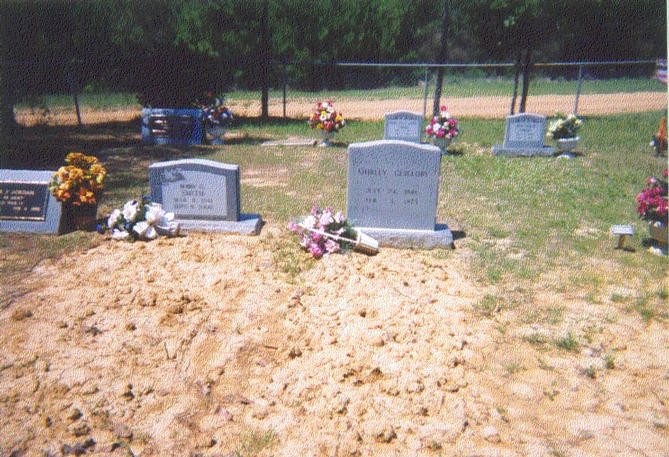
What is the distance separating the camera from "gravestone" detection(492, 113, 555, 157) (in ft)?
38.2

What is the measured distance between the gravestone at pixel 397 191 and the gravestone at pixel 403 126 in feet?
20.4

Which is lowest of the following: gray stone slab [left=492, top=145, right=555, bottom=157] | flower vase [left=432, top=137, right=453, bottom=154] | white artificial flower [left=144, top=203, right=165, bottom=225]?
white artificial flower [left=144, top=203, right=165, bottom=225]

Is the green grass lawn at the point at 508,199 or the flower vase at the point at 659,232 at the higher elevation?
the flower vase at the point at 659,232

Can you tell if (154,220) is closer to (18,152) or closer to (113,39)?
(18,152)

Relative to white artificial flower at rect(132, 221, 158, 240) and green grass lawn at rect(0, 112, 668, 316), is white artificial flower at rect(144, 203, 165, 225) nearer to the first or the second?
white artificial flower at rect(132, 221, 158, 240)

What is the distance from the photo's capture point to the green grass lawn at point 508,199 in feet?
17.4

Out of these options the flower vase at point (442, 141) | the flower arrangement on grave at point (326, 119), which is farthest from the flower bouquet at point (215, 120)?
the flower vase at point (442, 141)

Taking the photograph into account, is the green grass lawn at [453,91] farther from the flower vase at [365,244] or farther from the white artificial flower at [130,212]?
the flower vase at [365,244]

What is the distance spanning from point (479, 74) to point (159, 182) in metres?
38.9

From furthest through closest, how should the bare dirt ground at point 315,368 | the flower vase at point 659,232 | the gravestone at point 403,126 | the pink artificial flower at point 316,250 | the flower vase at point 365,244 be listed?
the gravestone at point 403,126
the flower vase at point 659,232
the flower vase at point 365,244
the pink artificial flower at point 316,250
the bare dirt ground at point 315,368

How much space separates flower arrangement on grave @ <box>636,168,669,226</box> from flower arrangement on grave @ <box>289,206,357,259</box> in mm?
3348

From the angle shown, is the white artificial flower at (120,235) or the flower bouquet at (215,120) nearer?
the white artificial flower at (120,235)

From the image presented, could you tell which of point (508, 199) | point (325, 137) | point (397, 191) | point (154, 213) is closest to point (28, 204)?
point (154, 213)

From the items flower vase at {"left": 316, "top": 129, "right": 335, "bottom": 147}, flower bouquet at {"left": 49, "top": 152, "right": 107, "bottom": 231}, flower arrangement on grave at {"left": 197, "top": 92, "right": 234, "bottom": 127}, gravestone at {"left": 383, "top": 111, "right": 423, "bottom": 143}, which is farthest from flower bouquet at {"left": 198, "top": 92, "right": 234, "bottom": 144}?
flower bouquet at {"left": 49, "top": 152, "right": 107, "bottom": 231}
